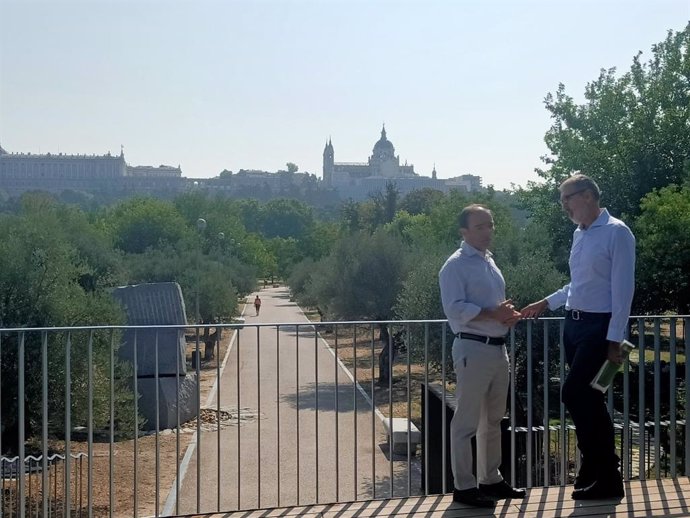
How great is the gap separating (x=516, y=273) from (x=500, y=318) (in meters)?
15.6

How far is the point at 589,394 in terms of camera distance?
14.9ft

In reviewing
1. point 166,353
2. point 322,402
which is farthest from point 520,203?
point 166,353

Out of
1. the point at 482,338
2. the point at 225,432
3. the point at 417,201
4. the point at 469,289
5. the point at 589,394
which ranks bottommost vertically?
the point at 225,432

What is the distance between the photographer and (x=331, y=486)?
44.3ft

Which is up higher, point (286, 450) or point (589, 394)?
point (589, 394)

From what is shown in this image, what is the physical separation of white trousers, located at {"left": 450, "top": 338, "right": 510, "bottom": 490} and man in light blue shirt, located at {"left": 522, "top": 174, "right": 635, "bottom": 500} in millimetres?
324

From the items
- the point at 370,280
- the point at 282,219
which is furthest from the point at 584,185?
the point at 282,219

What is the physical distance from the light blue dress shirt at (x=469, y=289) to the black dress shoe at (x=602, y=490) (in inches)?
39.7

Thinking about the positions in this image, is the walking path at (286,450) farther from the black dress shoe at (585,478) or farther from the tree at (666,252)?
the tree at (666,252)

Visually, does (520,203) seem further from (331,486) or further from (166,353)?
(331,486)

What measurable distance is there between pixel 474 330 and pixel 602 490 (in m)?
1.17

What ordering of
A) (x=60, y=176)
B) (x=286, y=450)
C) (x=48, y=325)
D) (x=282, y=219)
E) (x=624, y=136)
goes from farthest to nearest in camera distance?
(x=60, y=176), (x=282, y=219), (x=624, y=136), (x=48, y=325), (x=286, y=450)

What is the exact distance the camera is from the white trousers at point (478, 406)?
4531 mm

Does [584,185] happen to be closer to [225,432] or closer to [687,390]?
[687,390]
